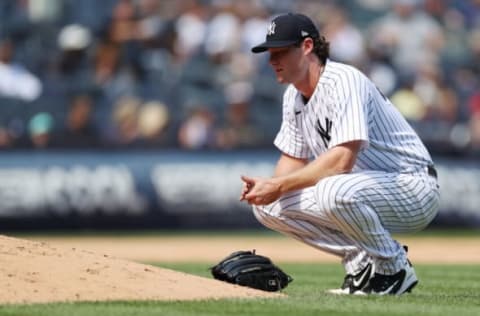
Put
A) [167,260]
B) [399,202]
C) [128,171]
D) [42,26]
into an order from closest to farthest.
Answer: [399,202] < [167,260] < [128,171] < [42,26]

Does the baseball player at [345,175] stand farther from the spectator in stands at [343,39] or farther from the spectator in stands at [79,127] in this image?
the spectator in stands at [343,39]

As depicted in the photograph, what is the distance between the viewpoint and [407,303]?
525cm

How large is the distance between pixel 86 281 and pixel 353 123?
5.12 ft

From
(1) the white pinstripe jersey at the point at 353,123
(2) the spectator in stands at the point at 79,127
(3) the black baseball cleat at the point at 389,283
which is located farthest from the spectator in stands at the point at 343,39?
(3) the black baseball cleat at the point at 389,283

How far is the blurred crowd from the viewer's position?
15125mm

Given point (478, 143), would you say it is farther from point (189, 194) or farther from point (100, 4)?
point (100, 4)

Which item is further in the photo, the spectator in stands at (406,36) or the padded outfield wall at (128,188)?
the spectator in stands at (406,36)

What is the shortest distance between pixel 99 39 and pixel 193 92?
→ 1649 mm

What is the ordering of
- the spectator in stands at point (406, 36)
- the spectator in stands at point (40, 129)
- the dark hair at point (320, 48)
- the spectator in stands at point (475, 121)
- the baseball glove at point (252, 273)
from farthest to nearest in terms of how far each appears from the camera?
the spectator in stands at point (406, 36) → the spectator in stands at point (475, 121) → the spectator in stands at point (40, 129) → the baseball glove at point (252, 273) → the dark hair at point (320, 48)

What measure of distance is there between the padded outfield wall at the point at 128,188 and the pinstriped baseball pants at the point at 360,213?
8887 millimetres

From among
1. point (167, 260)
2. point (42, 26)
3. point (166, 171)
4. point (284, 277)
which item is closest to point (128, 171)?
point (166, 171)

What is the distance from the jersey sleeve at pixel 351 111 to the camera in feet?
17.9

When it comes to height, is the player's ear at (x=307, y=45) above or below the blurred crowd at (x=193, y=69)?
above

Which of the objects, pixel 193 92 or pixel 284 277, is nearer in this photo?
pixel 284 277
